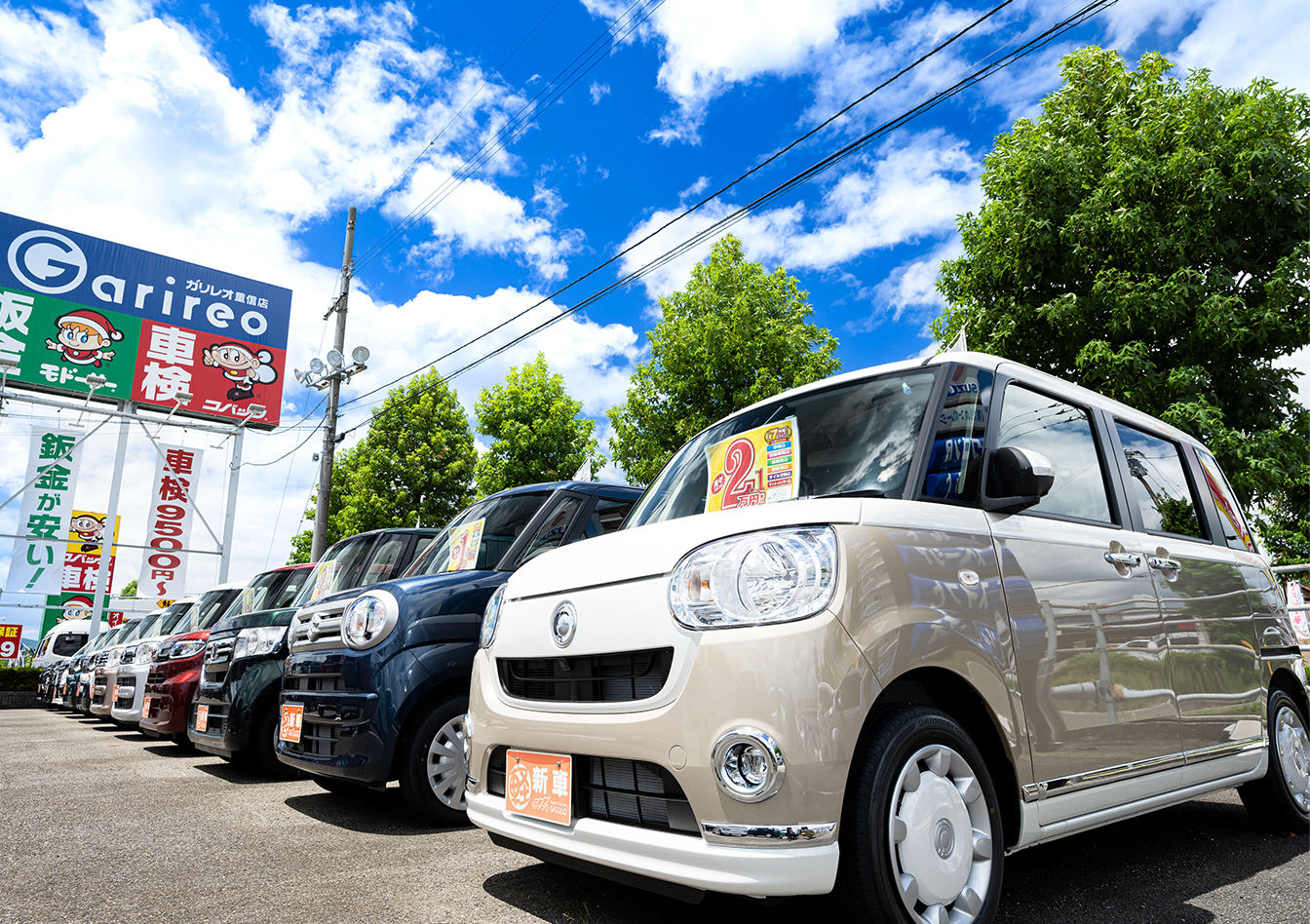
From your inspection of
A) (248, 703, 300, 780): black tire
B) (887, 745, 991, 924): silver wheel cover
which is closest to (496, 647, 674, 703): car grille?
(887, 745, 991, 924): silver wheel cover

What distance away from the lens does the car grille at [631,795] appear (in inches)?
87.1

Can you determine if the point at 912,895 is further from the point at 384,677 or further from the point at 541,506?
the point at 541,506

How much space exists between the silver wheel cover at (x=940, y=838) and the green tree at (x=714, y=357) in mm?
14849

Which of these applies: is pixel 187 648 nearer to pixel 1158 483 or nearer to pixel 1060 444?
pixel 1060 444

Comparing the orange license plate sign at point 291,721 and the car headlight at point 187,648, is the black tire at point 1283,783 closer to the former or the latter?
the orange license plate sign at point 291,721

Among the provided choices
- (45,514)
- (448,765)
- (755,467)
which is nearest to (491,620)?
(755,467)

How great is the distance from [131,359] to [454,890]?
2767cm

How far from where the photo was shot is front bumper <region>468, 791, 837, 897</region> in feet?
6.51

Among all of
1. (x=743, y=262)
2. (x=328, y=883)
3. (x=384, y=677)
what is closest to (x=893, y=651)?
(x=328, y=883)

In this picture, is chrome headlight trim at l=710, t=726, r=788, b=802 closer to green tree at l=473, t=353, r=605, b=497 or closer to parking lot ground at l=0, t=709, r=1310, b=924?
parking lot ground at l=0, t=709, r=1310, b=924

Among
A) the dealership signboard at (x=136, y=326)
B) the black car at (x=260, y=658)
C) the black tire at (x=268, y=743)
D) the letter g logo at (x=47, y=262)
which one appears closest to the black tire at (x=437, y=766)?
the black car at (x=260, y=658)

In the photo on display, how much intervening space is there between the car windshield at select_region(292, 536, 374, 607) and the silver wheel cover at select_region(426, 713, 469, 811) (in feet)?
8.63

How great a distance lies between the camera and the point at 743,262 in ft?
63.0

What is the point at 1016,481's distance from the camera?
2.70m
